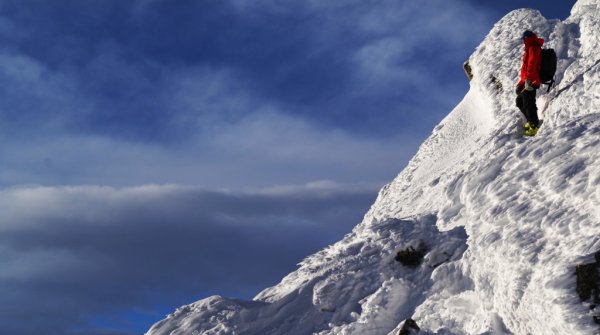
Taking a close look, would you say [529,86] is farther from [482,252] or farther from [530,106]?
[482,252]

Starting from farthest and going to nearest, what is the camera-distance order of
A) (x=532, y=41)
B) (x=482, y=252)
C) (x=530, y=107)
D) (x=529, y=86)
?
(x=530, y=107) → (x=529, y=86) → (x=532, y=41) → (x=482, y=252)

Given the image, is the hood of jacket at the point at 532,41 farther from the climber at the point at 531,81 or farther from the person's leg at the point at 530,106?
the person's leg at the point at 530,106

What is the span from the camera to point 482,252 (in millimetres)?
10898

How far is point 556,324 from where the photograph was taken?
8469 millimetres

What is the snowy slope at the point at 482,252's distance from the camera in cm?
933

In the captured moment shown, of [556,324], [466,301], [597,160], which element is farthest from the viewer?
[466,301]

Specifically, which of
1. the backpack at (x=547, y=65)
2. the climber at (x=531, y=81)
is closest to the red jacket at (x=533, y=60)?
the climber at (x=531, y=81)

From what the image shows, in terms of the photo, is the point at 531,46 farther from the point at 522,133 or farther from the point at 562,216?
the point at 562,216

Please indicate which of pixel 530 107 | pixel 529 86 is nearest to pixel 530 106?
pixel 530 107

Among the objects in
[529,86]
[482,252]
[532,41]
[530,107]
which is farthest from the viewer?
[530,107]

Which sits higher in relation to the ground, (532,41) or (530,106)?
(532,41)

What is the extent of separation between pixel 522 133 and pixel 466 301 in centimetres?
678

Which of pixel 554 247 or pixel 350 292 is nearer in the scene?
pixel 554 247

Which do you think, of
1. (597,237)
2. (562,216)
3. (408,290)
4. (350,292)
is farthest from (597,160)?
(350,292)
